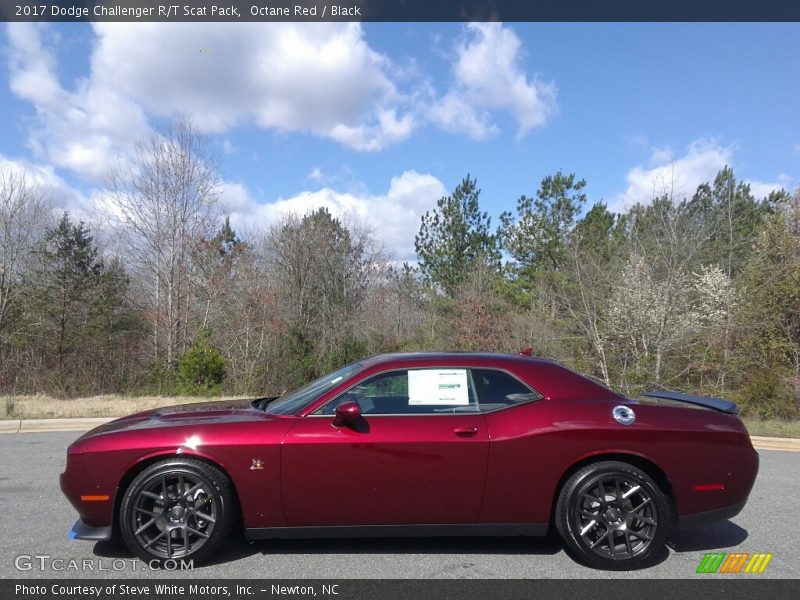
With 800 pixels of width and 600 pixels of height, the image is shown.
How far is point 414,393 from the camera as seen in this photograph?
4113 mm

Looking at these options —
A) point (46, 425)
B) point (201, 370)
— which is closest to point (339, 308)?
point (201, 370)

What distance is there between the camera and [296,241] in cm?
2180

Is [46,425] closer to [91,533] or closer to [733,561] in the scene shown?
[91,533]

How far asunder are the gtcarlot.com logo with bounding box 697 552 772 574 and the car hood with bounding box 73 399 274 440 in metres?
3.16

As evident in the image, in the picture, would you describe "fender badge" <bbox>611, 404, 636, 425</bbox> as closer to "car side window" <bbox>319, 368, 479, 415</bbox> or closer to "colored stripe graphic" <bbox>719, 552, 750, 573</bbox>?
"car side window" <bbox>319, 368, 479, 415</bbox>

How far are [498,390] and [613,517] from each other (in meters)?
1.12

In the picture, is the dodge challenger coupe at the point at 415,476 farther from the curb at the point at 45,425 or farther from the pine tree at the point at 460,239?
the pine tree at the point at 460,239

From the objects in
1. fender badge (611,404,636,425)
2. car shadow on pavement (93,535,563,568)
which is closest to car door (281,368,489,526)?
car shadow on pavement (93,535,563,568)

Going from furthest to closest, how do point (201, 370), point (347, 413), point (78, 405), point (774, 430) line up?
point (201, 370), point (78, 405), point (774, 430), point (347, 413)

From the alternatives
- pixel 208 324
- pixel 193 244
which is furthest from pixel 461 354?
pixel 193 244
